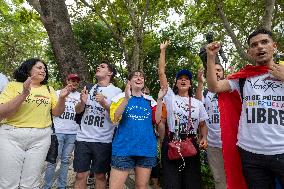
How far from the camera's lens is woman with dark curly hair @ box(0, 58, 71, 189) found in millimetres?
3451

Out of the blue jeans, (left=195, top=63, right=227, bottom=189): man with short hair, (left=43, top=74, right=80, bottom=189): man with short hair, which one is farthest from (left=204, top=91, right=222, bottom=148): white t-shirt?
the blue jeans

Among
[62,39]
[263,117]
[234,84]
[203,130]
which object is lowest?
[203,130]

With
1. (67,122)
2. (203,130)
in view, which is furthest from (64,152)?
(203,130)

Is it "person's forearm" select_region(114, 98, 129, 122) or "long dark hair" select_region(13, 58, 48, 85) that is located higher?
"long dark hair" select_region(13, 58, 48, 85)

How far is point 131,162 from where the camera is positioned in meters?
4.05

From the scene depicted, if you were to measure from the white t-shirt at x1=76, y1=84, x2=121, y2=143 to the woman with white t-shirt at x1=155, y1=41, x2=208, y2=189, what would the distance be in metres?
0.79

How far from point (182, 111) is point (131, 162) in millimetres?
913

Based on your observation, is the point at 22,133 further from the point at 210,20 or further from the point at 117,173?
the point at 210,20

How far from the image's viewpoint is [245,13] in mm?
11414

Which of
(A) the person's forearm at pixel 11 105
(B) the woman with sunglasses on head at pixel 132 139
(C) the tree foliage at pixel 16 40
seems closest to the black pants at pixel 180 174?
(B) the woman with sunglasses on head at pixel 132 139

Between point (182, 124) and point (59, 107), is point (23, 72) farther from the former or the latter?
point (182, 124)

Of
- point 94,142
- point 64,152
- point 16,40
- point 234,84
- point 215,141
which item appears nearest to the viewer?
point 234,84

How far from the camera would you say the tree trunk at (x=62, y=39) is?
6.97m

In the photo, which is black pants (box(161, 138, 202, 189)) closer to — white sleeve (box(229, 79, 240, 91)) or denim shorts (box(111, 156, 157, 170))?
denim shorts (box(111, 156, 157, 170))
